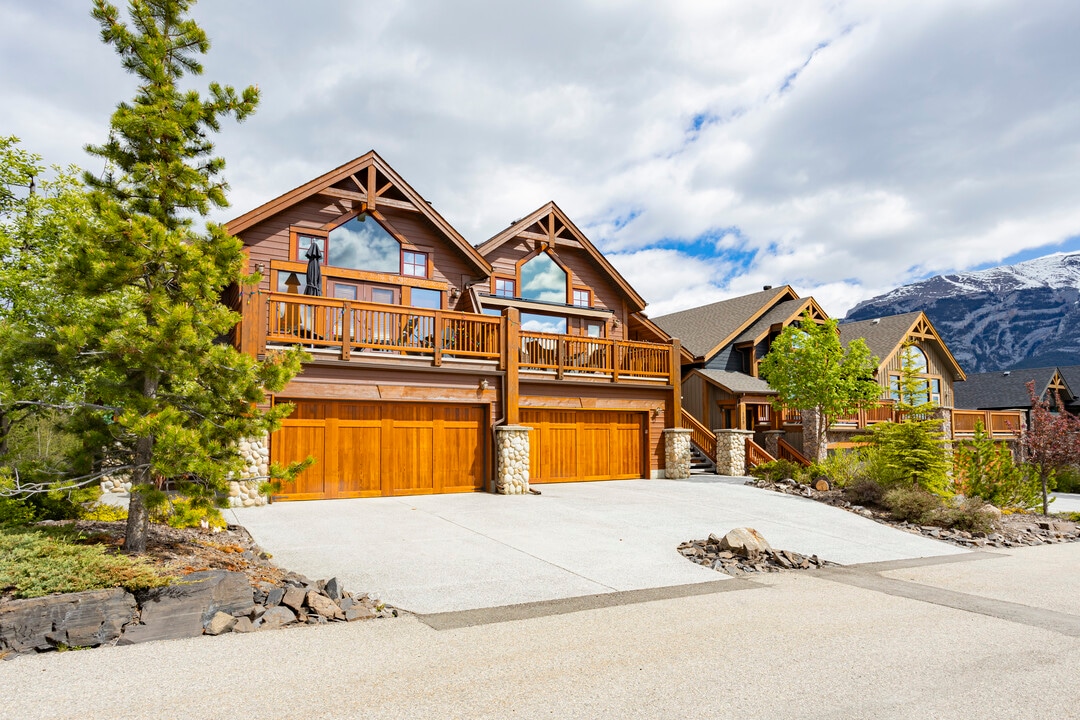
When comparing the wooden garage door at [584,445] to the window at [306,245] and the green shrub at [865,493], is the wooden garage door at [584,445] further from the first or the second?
the window at [306,245]

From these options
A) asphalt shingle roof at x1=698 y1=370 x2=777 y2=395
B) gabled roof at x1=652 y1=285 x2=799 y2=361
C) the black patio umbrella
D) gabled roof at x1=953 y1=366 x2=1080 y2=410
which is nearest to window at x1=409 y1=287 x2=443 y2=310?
the black patio umbrella

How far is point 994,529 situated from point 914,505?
1364 millimetres

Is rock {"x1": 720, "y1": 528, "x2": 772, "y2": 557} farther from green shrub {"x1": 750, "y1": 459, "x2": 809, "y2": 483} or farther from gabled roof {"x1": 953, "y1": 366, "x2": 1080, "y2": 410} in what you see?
gabled roof {"x1": 953, "y1": 366, "x2": 1080, "y2": 410}

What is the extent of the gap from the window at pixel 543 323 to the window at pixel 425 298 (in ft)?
10.1

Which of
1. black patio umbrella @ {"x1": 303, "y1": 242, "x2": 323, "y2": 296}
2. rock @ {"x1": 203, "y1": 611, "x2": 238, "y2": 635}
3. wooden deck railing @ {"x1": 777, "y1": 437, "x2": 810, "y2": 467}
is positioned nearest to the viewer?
rock @ {"x1": 203, "y1": 611, "x2": 238, "y2": 635}

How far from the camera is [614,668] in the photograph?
16.0 ft

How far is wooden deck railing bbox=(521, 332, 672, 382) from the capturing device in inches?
677

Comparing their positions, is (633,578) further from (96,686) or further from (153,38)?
(153,38)

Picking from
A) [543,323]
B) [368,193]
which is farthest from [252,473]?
[543,323]

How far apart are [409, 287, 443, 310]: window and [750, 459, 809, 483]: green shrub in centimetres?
1034

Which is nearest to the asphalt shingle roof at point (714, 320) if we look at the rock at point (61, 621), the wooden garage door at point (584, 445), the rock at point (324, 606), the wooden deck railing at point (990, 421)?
the wooden garage door at point (584, 445)

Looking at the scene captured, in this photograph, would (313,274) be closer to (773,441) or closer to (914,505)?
(914,505)

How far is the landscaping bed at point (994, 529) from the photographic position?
38.4ft

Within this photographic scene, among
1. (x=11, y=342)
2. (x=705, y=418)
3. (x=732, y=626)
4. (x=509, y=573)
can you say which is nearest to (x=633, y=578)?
(x=509, y=573)
